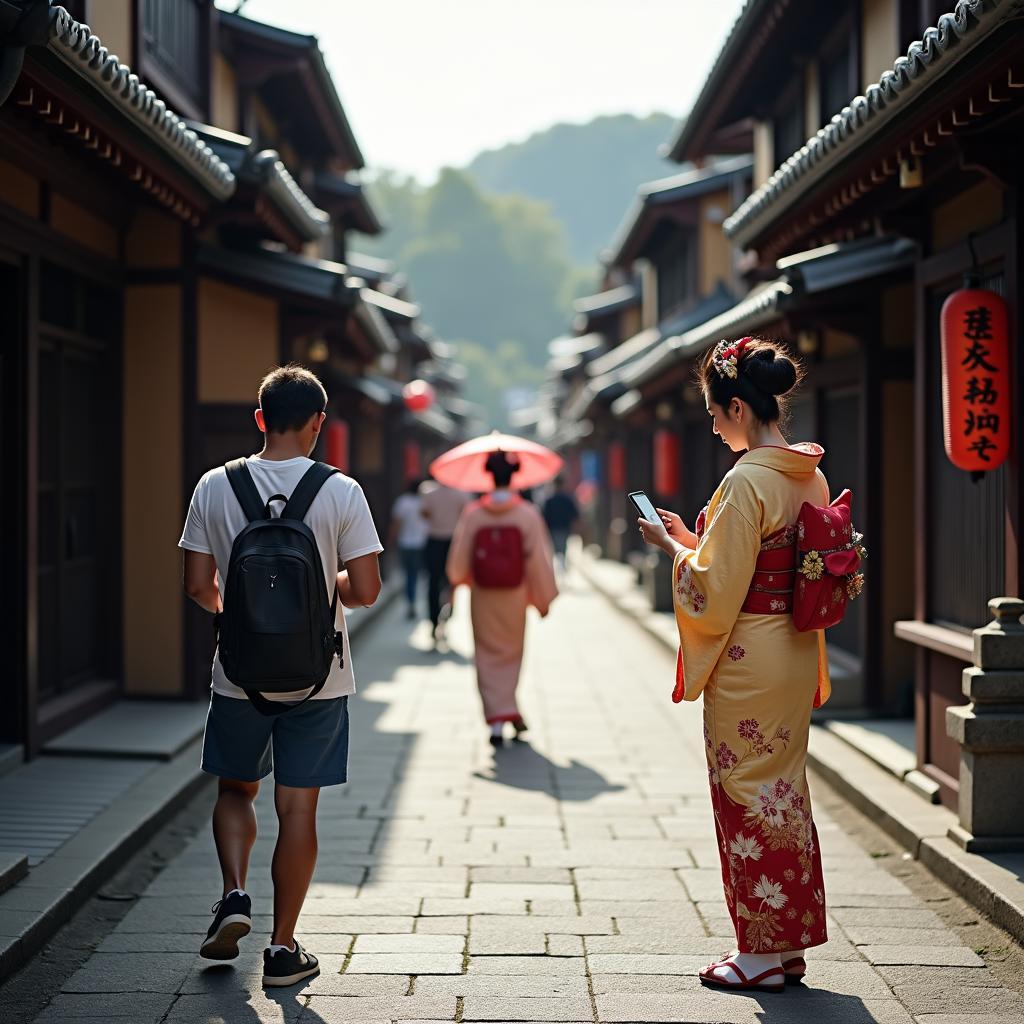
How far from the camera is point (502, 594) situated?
366 inches

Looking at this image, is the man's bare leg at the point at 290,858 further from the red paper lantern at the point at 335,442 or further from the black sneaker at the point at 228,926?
the red paper lantern at the point at 335,442

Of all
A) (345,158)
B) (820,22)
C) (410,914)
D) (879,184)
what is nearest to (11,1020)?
(410,914)

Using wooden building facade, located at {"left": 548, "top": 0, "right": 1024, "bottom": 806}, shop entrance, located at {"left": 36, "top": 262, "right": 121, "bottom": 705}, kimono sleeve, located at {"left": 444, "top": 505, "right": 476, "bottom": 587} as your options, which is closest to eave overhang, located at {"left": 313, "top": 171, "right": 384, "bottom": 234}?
wooden building facade, located at {"left": 548, "top": 0, "right": 1024, "bottom": 806}

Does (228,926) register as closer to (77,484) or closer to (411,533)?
(77,484)

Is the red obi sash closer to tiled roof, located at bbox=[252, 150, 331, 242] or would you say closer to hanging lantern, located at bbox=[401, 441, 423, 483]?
tiled roof, located at bbox=[252, 150, 331, 242]

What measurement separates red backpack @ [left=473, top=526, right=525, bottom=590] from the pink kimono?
56 millimetres

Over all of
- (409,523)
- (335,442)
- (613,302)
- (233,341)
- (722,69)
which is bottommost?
(409,523)

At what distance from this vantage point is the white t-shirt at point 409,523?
17109 millimetres

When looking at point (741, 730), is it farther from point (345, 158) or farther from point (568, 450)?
point (568, 450)

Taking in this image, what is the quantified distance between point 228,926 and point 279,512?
139cm

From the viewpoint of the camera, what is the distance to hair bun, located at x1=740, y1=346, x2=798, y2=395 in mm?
4520

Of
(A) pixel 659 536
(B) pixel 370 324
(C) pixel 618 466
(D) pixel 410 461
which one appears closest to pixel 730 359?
(A) pixel 659 536

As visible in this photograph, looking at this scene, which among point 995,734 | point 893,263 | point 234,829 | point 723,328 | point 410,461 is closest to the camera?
→ point 234,829

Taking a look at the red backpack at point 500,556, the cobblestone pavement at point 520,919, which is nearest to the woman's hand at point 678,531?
the cobblestone pavement at point 520,919
